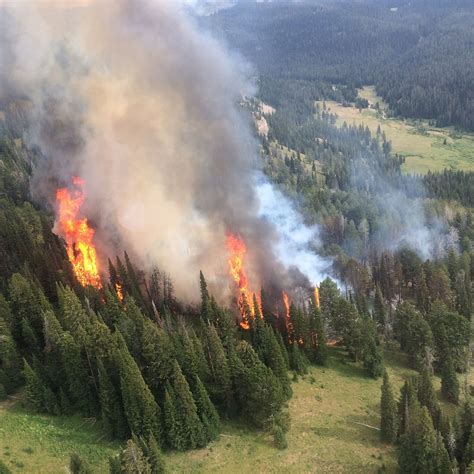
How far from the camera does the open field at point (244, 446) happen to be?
5931cm

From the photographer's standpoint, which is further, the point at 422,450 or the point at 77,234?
the point at 77,234

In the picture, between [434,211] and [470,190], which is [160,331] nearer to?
[434,211]

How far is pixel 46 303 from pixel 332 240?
95.5 metres

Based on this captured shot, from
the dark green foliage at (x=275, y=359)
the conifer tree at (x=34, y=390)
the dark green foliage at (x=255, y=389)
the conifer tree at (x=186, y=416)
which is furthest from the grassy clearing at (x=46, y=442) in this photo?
the dark green foliage at (x=275, y=359)

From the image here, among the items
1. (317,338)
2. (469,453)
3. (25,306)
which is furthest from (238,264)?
(469,453)

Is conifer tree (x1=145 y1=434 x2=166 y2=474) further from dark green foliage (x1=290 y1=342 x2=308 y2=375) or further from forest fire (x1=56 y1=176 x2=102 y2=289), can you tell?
forest fire (x1=56 y1=176 x2=102 y2=289)

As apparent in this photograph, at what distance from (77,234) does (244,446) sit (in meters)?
62.4

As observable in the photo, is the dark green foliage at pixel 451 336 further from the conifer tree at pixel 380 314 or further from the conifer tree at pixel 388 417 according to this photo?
the conifer tree at pixel 388 417

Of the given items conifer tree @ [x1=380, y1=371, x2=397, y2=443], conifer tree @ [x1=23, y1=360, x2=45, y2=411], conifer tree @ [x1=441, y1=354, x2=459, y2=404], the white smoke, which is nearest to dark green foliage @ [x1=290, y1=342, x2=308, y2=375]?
conifer tree @ [x1=380, y1=371, x2=397, y2=443]

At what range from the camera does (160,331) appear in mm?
71062

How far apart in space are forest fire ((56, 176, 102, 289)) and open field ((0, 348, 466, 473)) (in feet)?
123

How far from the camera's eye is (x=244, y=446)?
63.8 metres

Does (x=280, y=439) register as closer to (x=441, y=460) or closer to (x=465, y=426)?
(x=441, y=460)

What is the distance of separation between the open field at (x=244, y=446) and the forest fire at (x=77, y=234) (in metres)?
37.6
